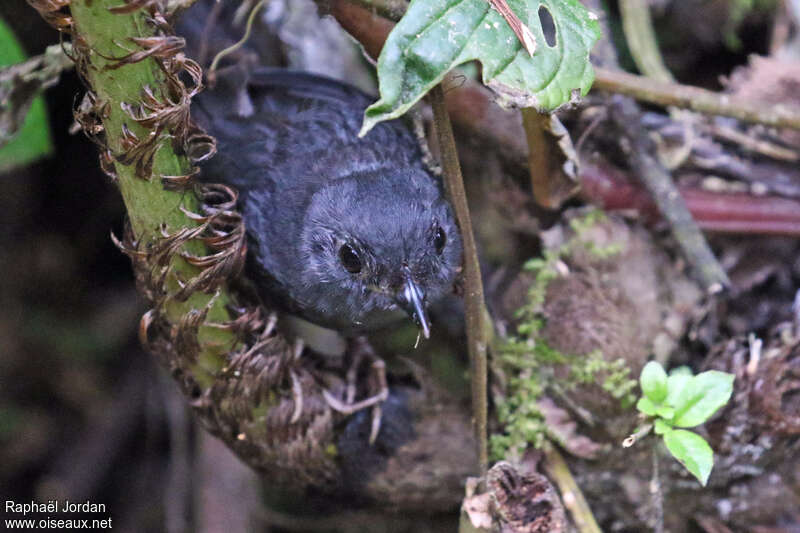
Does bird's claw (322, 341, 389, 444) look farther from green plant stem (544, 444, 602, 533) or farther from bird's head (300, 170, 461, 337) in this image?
green plant stem (544, 444, 602, 533)

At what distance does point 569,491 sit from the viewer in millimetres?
2268

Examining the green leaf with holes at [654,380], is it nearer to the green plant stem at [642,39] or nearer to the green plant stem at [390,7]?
the green plant stem at [390,7]

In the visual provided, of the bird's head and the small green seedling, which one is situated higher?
the small green seedling

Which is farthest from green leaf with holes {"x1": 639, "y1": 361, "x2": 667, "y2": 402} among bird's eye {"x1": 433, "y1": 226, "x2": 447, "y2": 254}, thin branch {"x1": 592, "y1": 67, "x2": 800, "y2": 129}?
thin branch {"x1": 592, "y1": 67, "x2": 800, "y2": 129}

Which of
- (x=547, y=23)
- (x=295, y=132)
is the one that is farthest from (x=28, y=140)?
(x=547, y=23)

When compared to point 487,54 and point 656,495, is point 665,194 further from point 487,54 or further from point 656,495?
point 487,54

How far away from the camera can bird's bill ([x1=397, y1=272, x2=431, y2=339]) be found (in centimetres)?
201

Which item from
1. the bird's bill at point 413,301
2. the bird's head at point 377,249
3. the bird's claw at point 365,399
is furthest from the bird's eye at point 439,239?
the bird's claw at point 365,399

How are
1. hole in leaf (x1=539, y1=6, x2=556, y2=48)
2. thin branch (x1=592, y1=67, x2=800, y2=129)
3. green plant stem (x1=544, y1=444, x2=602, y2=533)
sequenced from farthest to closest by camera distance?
hole in leaf (x1=539, y1=6, x2=556, y2=48), thin branch (x1=592, y1=67, x2=800, y2=129), green plant stem (x1=544, y1=444, x2=602, y2=533)

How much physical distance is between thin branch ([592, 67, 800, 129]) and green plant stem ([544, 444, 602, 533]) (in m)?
1.08

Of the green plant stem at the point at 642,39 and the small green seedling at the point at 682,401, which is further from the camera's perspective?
the green plant stem at the point at 642,39

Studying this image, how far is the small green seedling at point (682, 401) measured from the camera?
1.79 metres

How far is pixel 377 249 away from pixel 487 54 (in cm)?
69

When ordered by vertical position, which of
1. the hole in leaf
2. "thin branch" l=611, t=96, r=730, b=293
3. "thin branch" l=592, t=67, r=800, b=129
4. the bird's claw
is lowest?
the bird's claw
